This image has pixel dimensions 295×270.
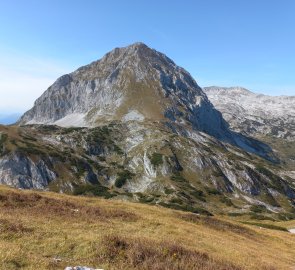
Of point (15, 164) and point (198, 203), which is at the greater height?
point (15, 164)

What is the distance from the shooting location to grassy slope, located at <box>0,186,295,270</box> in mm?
19922

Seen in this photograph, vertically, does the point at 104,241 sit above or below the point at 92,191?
above

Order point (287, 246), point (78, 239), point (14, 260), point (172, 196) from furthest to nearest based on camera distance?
point (172, 196), point (287, 246), point (78, 239), point (14, 260)

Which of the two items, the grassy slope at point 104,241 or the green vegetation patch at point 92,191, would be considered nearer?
the grassy slope at point 104,241

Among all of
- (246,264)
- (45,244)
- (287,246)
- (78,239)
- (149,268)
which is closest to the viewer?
(149,268)

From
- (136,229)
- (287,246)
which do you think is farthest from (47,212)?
(287,246)

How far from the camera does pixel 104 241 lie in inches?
899

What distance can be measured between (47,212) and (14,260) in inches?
670

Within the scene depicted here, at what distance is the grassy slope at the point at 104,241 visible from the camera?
65.4 feet

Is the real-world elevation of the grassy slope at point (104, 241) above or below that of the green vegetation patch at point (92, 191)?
above

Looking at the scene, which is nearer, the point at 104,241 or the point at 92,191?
the point at 104,241

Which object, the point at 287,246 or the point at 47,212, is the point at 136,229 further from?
the point at 287,246

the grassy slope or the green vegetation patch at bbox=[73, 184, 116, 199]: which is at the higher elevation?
the grassy slope

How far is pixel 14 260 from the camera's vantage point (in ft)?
54.5
